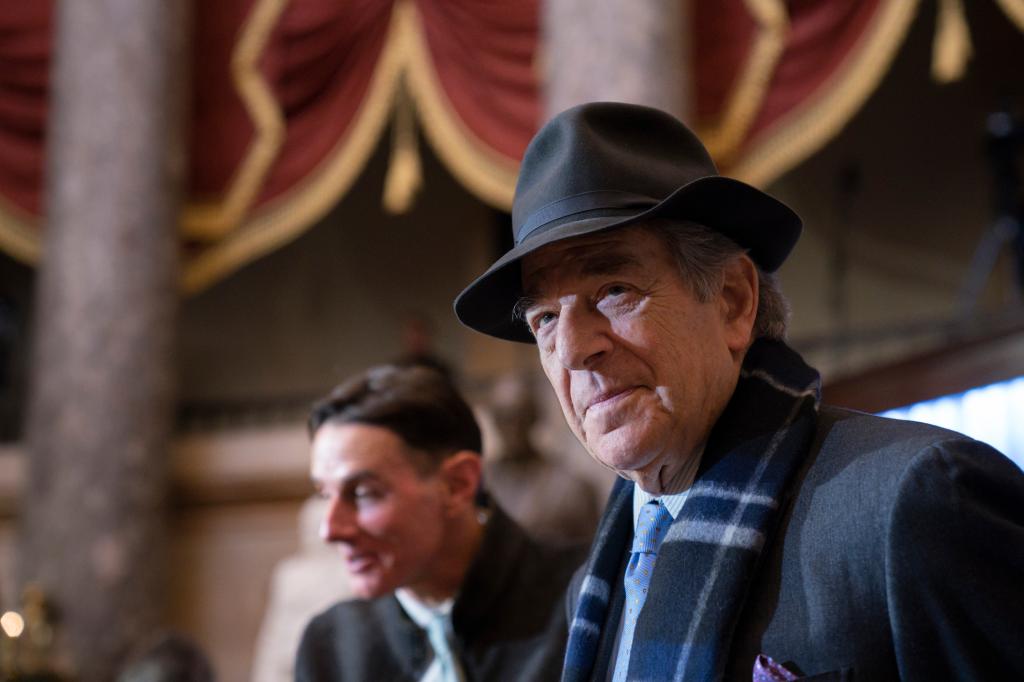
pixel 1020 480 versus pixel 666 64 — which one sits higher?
pixel 666 64

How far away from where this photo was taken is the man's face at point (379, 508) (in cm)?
206

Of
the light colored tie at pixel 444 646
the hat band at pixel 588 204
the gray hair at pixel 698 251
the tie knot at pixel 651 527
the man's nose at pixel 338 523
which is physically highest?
the hat band at pixel 588 204

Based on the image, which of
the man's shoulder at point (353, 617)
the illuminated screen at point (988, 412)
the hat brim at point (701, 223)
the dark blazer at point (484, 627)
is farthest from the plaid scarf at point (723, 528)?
the illuminated screen at point (988, 412)

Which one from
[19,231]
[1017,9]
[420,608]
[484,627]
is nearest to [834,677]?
[484,627]

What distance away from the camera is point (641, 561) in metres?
1.36

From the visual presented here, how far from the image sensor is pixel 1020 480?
3.56ft

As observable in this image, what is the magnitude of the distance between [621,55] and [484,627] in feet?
10.1

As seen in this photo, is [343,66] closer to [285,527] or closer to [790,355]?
[285,527]

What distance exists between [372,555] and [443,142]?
11.6ft

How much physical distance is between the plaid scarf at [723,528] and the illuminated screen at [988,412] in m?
2.02

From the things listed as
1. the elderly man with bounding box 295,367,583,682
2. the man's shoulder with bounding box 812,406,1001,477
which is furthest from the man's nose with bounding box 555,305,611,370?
the elderly man with bounding box 295,367,583,682

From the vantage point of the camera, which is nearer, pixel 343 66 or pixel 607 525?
pixel 607 525

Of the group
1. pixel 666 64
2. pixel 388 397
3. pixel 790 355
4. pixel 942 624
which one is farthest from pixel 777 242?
pixel 666 64

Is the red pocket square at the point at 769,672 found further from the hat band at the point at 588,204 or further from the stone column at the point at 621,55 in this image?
the stone column at the point at 621,55
